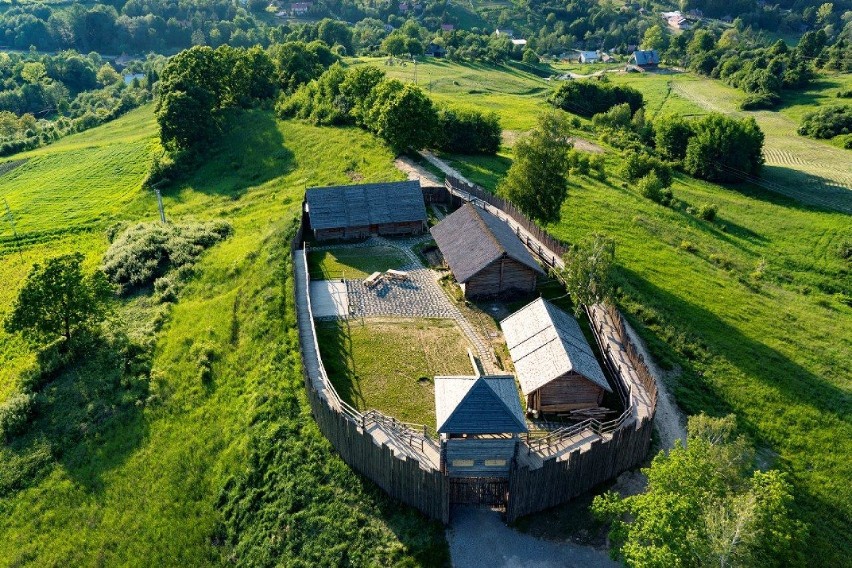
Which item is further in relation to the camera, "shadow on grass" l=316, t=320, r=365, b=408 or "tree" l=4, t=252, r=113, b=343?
"tree" l=4, t=252, r=113, b=343

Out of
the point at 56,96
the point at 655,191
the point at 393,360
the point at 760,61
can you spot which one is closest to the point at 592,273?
the point at 393,360

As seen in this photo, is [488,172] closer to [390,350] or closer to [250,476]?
[390,350]

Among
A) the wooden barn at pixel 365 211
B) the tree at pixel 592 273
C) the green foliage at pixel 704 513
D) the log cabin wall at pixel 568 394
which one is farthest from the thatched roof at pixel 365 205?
the green foliage at pixel 704 513

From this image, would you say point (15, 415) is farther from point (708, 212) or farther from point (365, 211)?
point (708, 212)

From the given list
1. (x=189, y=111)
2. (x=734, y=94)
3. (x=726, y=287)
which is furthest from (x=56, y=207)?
(x=734, y=94)

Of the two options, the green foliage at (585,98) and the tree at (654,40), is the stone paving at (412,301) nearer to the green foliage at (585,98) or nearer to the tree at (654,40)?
the green foliage at (585,98)

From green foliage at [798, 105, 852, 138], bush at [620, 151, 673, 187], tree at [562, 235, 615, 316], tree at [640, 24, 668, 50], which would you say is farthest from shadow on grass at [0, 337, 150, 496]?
tree at [640, 24, 668, 50]

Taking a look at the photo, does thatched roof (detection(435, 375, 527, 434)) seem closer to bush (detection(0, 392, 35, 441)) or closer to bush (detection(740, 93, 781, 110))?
bush (detection(0, 392, 35, 441))
